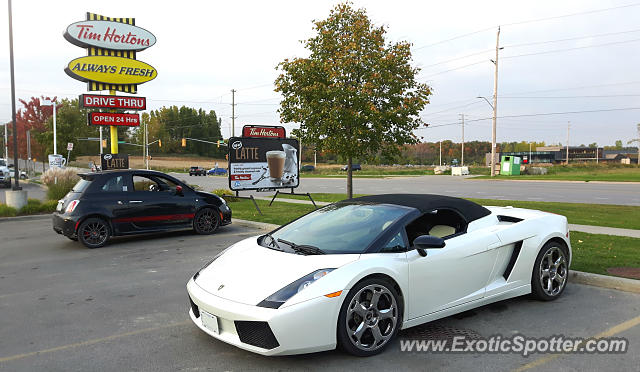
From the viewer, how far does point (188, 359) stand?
3.82 meters

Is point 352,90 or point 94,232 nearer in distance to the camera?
point 94,232

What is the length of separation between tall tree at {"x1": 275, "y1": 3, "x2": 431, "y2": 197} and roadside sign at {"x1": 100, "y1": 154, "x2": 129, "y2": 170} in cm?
904

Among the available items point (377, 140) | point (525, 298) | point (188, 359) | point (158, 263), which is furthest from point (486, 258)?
point (377, 140)

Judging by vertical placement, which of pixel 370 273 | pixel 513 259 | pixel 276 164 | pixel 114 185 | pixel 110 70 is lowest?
pixel 513 259

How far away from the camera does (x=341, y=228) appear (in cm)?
468

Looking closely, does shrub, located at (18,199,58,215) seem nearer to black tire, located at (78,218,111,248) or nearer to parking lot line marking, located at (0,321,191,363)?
black tire, located at (78,218,111,248)

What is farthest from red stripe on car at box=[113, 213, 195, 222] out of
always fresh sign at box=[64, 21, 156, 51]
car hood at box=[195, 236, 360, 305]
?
always fresh sign at box=[64, 21, 156, 51]

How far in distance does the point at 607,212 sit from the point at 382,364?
13.3m

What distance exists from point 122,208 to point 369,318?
7056 millimetres

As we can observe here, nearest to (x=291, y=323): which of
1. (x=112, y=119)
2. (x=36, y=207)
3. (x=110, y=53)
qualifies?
(x=36, y=207)

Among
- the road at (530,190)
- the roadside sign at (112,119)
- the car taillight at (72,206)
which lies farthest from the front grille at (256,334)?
the roadside sign at (112,119)

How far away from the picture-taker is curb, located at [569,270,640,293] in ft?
18.9

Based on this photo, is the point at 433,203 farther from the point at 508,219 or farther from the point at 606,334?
the point at 606,334

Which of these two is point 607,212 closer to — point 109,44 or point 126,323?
point 126,323
